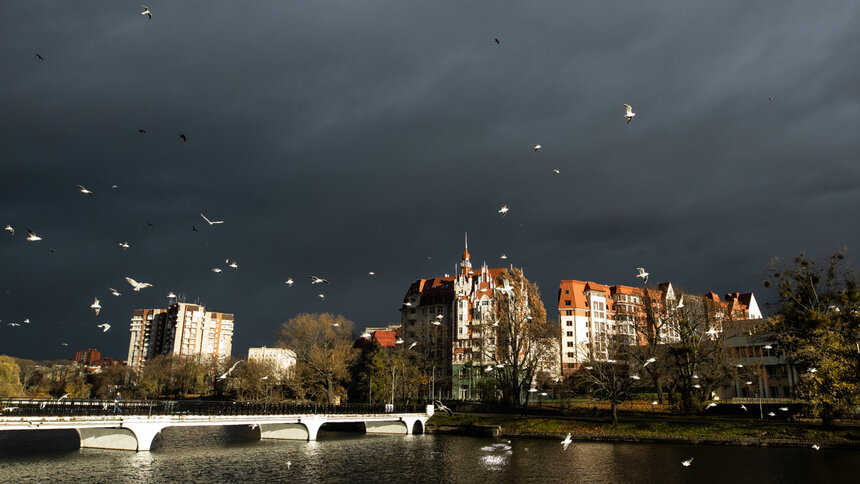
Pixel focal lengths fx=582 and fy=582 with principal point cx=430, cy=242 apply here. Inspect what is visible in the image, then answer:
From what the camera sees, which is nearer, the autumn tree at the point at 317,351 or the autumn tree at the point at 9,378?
the autumn tree at the point at 317,351

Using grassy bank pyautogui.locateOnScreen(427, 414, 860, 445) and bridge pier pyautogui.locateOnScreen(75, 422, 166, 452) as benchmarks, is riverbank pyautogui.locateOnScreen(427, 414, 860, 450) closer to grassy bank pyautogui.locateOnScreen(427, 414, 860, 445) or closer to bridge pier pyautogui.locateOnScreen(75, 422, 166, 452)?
grassy bank pyautogui.locateOnScreen(427, 414, 860, 445)

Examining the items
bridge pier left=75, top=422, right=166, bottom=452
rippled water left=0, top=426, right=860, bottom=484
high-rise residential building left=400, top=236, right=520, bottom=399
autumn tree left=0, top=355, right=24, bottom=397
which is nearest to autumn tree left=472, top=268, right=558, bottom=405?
high-rise residential building left=400, top=236, right=520, bottom=399

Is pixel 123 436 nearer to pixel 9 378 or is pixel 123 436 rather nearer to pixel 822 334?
pixel 822 334

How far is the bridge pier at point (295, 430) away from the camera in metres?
60.3

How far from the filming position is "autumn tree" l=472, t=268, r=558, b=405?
3054 inches

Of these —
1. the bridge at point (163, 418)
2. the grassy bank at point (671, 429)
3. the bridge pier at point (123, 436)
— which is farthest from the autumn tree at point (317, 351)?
the bridge pier at point (123, 436)

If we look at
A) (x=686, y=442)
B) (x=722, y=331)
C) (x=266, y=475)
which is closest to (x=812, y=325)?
(x=686, y=442)

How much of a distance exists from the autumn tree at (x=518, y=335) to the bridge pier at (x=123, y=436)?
43626 millimetres

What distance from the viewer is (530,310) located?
79.6 metres

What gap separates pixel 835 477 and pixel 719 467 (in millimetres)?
6951

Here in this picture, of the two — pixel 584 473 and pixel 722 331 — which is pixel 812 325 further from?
pixel 584 473

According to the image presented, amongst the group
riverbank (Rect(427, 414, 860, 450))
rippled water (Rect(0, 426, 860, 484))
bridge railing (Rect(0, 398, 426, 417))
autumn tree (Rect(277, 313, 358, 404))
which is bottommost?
rippled water (Rect(0, 426, 860, 484))

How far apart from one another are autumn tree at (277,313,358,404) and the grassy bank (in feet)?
62.7

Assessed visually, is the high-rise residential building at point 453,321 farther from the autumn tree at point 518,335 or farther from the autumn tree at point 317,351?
the autumn tree at point 317,351
